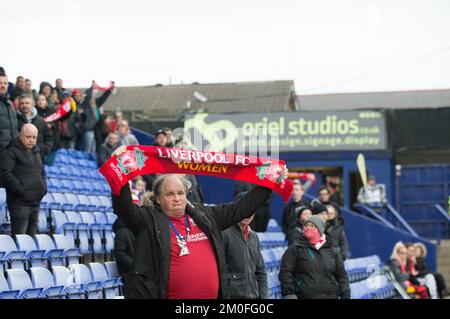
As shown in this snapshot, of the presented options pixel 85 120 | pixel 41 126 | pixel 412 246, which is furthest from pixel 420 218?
pixel 41 126

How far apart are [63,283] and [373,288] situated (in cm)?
653

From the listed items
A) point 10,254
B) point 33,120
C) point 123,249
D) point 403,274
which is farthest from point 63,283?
point 403,274

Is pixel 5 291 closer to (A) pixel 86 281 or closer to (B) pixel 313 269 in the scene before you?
(A) pixel 86 281

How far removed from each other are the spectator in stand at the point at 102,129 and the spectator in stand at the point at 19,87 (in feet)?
9.99

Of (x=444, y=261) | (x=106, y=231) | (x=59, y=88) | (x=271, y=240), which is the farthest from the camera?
(x=444, y=261)

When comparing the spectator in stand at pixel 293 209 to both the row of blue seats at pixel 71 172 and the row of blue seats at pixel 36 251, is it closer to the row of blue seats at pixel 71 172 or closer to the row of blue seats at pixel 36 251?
the row of blue seats at pixel 71 172

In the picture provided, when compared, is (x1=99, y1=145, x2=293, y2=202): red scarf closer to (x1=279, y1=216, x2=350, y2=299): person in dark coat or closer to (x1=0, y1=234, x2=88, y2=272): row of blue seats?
(x1=279, y1=216, x2=350, y2=299): person in dark coat

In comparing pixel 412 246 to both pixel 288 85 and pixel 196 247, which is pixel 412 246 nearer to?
pixel 196 247

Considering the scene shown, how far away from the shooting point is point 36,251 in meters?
10.3

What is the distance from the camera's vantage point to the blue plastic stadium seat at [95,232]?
41.7 ft

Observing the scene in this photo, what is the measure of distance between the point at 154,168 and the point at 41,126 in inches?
284

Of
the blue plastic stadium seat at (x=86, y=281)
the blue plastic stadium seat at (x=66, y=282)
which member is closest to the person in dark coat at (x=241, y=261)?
the blue plastic stadium seat at (x=66, y=282)

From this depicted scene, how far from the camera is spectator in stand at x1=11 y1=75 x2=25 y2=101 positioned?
15141 millimetres

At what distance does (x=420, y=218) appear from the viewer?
79.1ft
